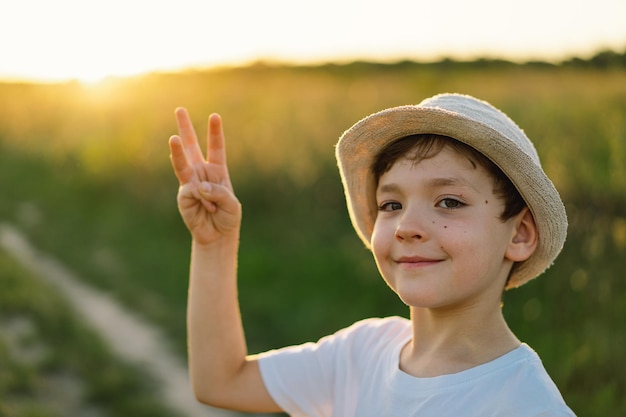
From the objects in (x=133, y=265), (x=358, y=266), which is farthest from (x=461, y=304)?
(x=133, y=265)

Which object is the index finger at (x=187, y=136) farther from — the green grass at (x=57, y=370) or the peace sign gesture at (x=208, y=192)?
the green grass at (x=57, y=370)

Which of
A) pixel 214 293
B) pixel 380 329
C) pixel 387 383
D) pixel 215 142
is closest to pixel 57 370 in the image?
pixel 214 293

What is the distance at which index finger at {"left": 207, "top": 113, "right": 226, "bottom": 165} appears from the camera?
7.17 feet

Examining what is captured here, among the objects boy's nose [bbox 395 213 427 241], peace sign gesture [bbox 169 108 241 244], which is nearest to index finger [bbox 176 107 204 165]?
peace sign gesture [bbox 169 108 241 244]

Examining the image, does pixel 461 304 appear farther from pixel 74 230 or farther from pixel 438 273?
pixel 74 230

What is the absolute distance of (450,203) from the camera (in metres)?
1.84

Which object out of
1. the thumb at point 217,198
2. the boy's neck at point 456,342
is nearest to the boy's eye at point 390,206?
the boy's neck at point 456,342

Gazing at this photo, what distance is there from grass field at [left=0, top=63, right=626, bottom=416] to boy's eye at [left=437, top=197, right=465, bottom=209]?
93.5 inches

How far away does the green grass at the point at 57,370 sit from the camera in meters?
4.25

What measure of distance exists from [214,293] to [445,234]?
71 centimetres

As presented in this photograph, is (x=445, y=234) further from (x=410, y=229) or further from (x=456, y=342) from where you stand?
(x=456, y=342)

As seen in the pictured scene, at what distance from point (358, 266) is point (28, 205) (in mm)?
5974

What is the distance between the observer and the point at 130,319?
19.4 feet

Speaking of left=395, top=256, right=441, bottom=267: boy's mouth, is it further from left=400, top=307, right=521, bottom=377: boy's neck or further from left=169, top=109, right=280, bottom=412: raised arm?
left=169, top=109, right=280, bottom=412: raised arm
